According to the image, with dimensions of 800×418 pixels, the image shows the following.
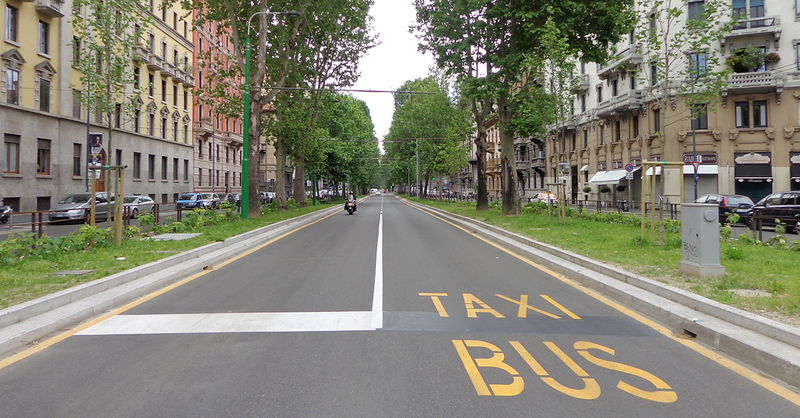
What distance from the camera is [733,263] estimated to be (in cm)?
917

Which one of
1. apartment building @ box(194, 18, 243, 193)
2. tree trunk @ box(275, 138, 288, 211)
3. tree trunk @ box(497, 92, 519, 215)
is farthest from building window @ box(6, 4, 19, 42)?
tree trunk @ box(497, 92, 519, 215)

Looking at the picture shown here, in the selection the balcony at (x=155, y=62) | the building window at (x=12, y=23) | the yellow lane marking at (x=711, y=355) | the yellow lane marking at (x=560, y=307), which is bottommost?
the yellow lane marking at (x=711, y=355)

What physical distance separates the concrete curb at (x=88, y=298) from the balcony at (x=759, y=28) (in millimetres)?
35065

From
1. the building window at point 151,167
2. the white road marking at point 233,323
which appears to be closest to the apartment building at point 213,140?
the building window at point 151,167

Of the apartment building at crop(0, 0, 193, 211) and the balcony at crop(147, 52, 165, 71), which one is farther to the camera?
the balcony at crop(147, 52, 165, 71)

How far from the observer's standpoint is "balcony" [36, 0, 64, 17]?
2898cm

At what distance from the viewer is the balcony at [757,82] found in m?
31.5

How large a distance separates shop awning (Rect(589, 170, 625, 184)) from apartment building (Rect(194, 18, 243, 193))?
34808 millimetres

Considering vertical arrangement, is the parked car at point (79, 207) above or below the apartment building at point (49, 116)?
below

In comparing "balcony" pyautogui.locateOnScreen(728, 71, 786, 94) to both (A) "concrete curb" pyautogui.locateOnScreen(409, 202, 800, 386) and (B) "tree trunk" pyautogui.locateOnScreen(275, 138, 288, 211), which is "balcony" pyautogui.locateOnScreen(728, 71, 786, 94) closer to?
(B) "tree trunk" pyautogui.locateOnScreen(275, 138, 288, 211)

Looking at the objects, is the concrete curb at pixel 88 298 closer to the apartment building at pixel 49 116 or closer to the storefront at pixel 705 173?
the apartment building at pixel 49 116

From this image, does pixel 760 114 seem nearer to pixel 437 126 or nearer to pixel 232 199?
pixel 437 126

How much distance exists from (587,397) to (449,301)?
10.9ft

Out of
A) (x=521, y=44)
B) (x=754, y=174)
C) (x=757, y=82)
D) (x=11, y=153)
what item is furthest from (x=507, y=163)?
(x=11, y=153)
